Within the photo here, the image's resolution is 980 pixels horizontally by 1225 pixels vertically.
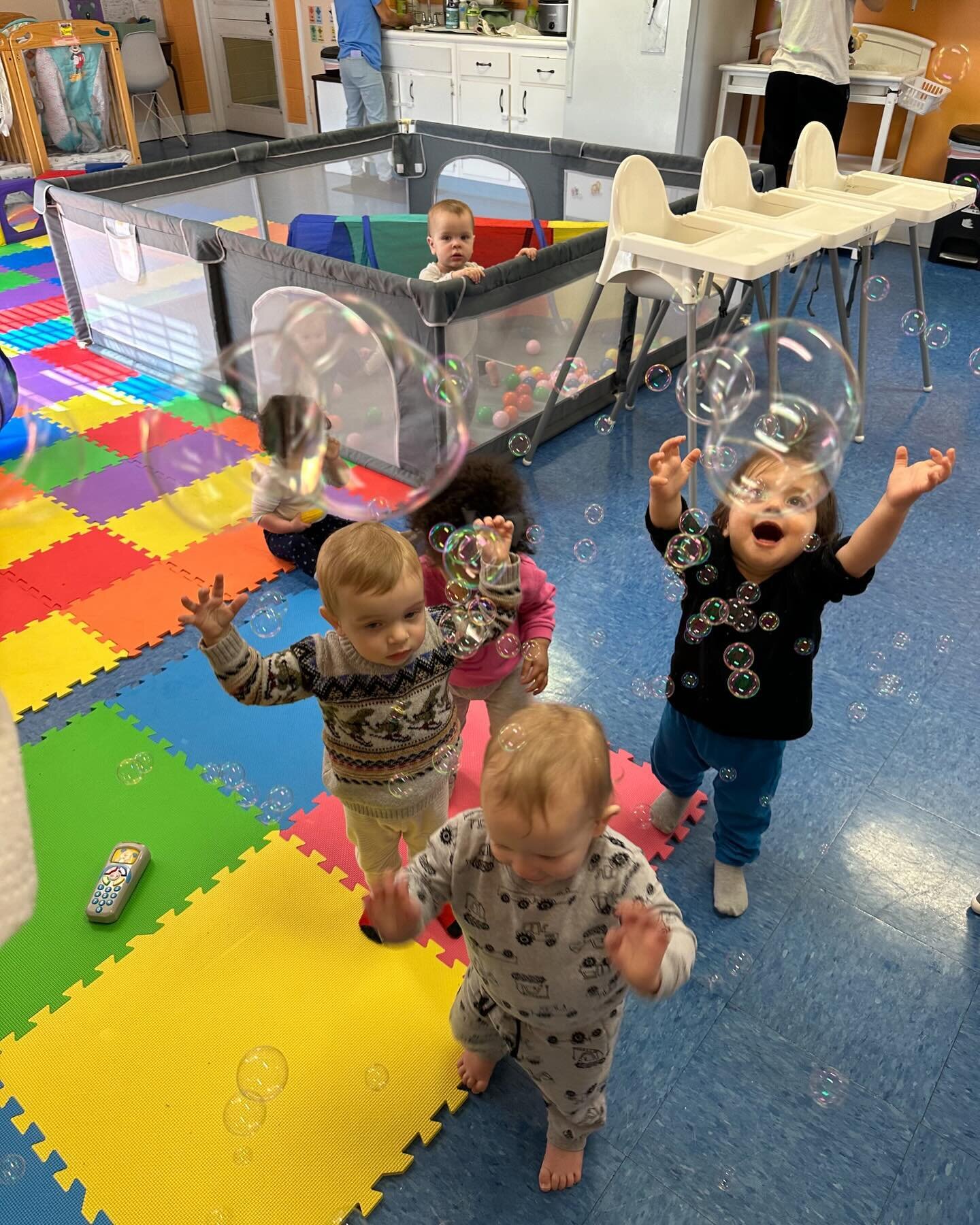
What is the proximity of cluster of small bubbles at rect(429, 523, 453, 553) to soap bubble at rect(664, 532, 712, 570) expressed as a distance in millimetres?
511

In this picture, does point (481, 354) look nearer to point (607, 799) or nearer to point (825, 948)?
point (825, 948)

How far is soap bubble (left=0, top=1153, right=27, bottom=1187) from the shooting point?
1.70 metres

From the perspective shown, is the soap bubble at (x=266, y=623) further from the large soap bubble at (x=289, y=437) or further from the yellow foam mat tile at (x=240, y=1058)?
the yellow foam mat tile at (x=240, y=1058)

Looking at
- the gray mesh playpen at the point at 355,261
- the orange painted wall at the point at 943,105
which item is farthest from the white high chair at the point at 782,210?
the orange painted wall at the point at 943,105

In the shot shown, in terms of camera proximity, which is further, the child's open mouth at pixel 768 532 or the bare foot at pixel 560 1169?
the child's open mouth at pixel 768 532

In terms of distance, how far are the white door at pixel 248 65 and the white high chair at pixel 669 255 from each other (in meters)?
8.31

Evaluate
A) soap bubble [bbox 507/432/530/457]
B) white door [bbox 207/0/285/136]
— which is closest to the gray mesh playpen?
soap bubble [bbox 507/432/530/457]

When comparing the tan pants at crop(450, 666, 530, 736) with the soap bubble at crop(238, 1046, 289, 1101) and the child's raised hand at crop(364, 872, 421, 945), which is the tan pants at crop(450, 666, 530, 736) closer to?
the soap bubble at crop(238, 1046, 289, 1101)

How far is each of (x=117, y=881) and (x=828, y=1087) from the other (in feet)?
5.57

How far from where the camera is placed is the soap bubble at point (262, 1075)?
175 cm

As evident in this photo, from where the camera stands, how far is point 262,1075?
1771 millimetres

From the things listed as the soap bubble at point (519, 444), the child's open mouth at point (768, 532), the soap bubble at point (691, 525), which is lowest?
the soap bubble at point (519, 444)

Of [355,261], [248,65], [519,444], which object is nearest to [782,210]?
[519,444]

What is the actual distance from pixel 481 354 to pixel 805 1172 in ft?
10.6
